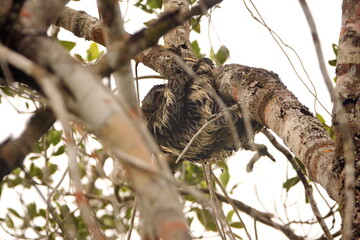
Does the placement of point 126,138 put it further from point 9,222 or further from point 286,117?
point 9,222

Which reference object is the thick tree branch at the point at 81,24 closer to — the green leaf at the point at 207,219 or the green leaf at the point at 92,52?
the green leaf at the point at 92,52

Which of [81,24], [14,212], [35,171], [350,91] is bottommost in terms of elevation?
[350,91]

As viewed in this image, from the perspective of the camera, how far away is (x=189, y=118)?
9.42 ft

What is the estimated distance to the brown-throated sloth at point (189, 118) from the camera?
2.71m

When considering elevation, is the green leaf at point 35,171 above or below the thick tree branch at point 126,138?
above

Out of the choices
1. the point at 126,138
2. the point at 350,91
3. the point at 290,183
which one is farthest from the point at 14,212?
the point at 126,138

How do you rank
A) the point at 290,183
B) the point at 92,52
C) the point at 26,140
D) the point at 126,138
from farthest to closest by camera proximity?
the point at 92,52, the point at 290,183, the point at 26,140, the point at 126,138

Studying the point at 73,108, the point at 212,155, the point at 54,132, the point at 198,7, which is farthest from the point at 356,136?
the point at 54,132

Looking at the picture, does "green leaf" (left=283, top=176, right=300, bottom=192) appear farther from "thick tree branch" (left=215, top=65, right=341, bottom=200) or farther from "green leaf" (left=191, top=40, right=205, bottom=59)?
"green leaf" (left=191, top=40, right=205, bottom=59)

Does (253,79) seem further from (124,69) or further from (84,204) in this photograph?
(84,204)

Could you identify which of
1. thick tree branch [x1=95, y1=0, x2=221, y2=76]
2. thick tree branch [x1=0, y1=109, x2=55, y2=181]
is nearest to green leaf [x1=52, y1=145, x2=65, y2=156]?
thick tree branch [x1=0, y1=109, x2=55, y2=181]

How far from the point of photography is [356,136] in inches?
56.7

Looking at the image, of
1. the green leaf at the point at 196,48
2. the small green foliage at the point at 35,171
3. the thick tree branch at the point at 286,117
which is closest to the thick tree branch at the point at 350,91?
the thick tree branch at the point at 286,117

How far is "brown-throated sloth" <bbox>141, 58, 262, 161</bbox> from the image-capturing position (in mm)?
2711
